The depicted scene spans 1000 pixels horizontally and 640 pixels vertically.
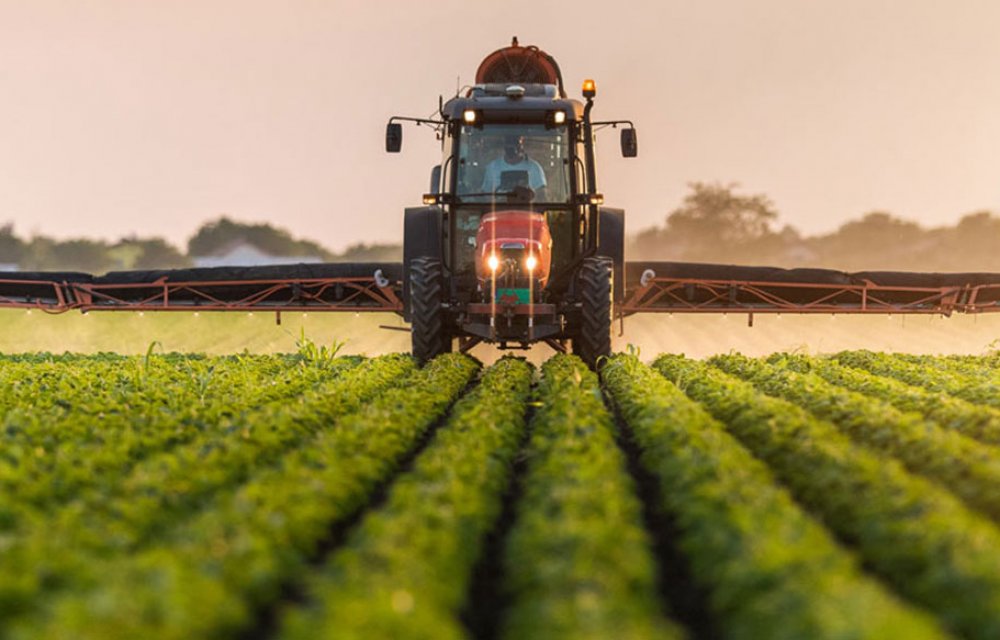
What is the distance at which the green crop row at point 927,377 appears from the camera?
10.5 meters

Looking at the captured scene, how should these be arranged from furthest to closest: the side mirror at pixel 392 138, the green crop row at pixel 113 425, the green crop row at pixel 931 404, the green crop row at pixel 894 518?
1. the side mirror at pixel 392 138
2. the green crop row at pixel 931 404
3. the green crop row at pixel 113 425
4. the green crop row at pixel 894 518

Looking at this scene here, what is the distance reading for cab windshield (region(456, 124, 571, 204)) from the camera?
13.2m

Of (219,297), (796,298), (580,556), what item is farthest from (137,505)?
(796,298)

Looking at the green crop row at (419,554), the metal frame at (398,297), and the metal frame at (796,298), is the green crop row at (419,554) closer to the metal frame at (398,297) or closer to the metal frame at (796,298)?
the metal frame at (398,297)

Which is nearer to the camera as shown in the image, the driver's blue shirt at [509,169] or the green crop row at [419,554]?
the green crop row at [419,554]

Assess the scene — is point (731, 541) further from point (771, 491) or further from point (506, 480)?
point (506, 480)

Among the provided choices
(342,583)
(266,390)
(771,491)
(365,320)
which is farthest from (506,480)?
(365,320)

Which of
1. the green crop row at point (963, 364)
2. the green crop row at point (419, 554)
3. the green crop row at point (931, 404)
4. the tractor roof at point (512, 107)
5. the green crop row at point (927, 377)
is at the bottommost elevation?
the green crop row at point (963, 364)

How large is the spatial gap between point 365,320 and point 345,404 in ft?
33.6

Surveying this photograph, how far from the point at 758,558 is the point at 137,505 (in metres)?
3.05

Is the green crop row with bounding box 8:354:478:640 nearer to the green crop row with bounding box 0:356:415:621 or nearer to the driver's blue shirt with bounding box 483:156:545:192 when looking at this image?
the green crop row with bounding box 0:356:415:621

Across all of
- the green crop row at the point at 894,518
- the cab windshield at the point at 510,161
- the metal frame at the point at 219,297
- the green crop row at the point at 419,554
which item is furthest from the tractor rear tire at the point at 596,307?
the green crop row at the point at 419,554

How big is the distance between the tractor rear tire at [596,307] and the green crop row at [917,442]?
288 cm

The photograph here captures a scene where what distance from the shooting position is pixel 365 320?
19.3 metres
